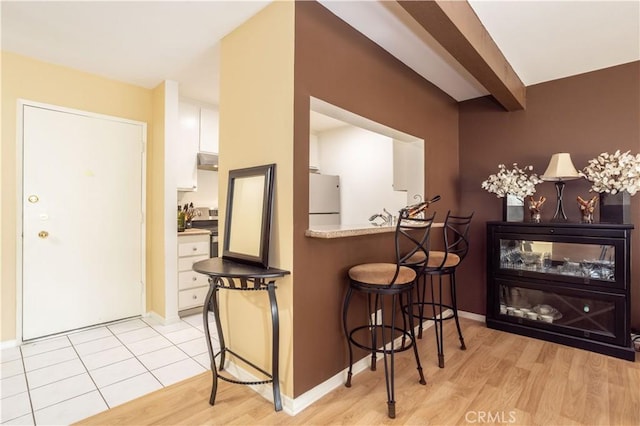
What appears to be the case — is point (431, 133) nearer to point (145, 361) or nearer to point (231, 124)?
point (231, 124)

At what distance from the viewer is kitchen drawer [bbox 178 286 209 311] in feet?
11.2

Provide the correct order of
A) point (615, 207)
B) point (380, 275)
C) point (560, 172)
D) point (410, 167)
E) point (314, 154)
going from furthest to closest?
1. point (314, 154)
2. point (410, 167)
3. point (560, 172)
4. point (615, 207)
5. point (380, 275)

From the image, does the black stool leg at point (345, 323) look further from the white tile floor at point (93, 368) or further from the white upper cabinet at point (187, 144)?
the white upper cabinet at point (187, 144)

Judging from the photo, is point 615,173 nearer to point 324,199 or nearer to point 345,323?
point 345,323

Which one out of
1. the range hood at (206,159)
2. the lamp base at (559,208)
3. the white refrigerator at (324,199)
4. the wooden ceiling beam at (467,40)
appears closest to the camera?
the wooden ceiling beam at (467,40)

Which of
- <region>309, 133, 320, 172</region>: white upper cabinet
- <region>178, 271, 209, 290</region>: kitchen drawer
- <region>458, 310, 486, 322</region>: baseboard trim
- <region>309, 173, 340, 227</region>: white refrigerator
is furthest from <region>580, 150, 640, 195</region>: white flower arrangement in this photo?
<region>178, 271, 209, 290</region>: kitchen drawer

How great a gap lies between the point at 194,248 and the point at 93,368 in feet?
4.54

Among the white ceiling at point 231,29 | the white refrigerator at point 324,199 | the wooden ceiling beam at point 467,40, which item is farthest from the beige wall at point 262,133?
the white refrigerator at point 324,199

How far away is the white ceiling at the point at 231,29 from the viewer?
6.79ft

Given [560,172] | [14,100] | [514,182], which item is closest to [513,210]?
[514,182]

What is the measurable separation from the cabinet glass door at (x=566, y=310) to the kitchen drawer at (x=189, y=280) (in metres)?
3.07

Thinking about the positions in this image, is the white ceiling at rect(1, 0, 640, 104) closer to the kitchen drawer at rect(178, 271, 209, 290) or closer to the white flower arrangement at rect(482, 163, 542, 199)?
the white flower arrangement at rect(482, 163, 542, 199)

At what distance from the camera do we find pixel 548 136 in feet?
10.5

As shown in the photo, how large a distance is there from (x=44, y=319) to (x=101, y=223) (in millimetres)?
937
